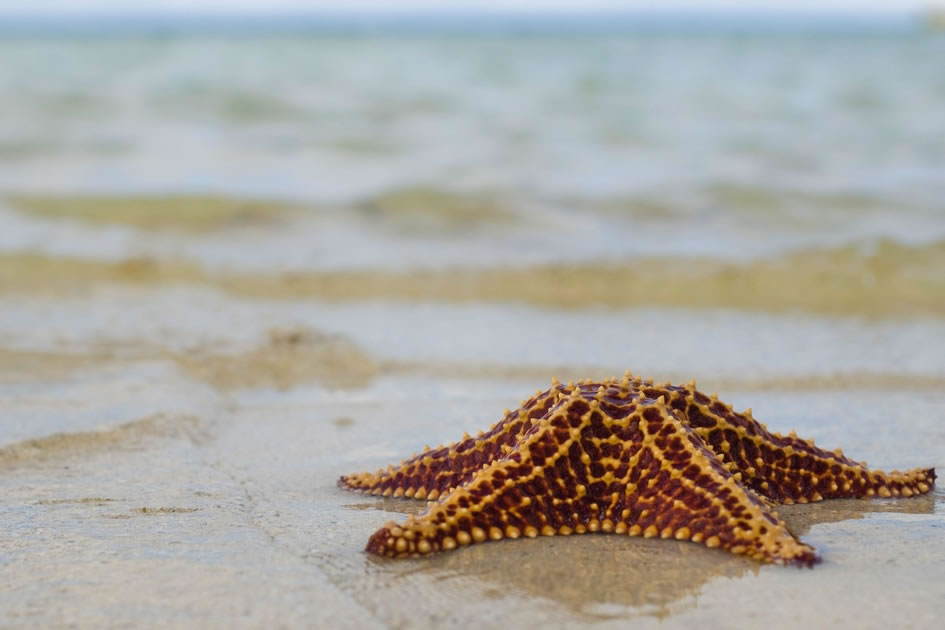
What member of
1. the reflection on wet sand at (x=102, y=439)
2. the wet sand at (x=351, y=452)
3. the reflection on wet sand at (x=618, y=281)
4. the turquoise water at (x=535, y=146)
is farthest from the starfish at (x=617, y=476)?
the turquoise water at (x=535, y=146)

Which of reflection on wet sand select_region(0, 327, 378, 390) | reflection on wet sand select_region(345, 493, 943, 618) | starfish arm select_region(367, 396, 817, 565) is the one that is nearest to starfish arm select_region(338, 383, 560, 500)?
starfish arm select_region(367, 396, 817, 565)

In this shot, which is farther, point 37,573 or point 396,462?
point 396,462

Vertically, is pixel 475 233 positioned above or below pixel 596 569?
above

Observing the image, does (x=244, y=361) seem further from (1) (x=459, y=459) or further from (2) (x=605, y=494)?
(2) (x=605, y=494)


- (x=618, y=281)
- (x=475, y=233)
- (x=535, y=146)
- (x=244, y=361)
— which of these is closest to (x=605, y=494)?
(x=244, y=361)

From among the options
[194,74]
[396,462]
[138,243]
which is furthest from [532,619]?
[194,74]

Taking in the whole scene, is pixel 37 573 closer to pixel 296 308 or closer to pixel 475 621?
pixel 475 621

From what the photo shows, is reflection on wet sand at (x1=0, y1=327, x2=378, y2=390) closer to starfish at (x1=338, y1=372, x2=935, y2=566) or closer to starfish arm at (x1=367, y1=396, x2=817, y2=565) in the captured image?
starfish at (x1=338, y1=372, x2=935, y2=566)
